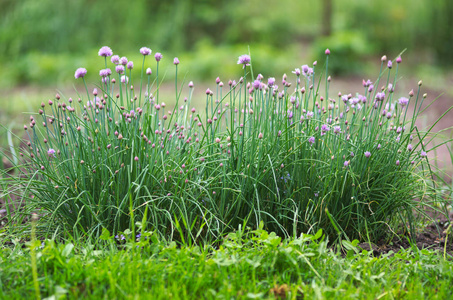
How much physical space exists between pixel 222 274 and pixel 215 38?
33.8ft

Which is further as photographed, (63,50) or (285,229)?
(63,50)

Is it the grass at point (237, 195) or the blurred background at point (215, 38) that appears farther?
the blurred background at point (215, 38)

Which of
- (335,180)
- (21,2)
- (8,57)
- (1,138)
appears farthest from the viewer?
(21,2)

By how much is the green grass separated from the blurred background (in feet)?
22.3

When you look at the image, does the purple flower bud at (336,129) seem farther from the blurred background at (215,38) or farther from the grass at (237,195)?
the blurred background at (215,38)

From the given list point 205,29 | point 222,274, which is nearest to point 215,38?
point 205,29

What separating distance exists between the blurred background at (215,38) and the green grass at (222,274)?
22.3ft

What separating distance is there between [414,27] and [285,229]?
10.6 meters

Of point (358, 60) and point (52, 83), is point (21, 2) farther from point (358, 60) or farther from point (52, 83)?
point (358, 60)

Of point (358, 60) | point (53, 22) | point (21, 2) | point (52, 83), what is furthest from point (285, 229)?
point (21, 2)

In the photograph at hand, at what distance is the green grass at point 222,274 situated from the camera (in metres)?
1.88

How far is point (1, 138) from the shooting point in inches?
181

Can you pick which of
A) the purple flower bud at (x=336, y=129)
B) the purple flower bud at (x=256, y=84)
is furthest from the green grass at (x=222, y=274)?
the purple flower bud at (x=256, y=84)

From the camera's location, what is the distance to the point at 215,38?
11.8 meters
